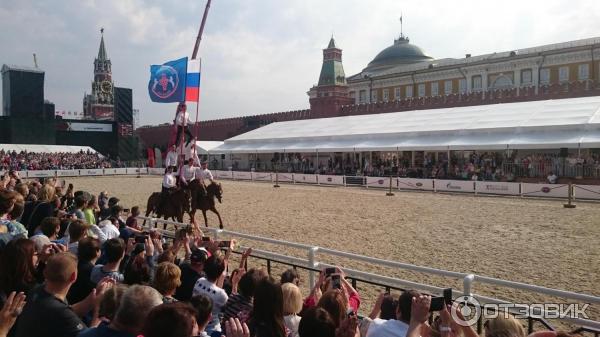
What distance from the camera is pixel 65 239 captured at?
5.86 metres

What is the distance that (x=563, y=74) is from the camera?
4394 cm

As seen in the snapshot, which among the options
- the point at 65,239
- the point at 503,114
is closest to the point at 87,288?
the point at 65,239

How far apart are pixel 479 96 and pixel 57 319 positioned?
1553 inches

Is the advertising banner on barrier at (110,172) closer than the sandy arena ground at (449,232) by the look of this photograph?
No

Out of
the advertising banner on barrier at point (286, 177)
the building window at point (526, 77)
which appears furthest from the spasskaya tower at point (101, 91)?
the building window at point (526, 77)

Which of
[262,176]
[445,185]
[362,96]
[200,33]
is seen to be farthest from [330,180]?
[362,96]

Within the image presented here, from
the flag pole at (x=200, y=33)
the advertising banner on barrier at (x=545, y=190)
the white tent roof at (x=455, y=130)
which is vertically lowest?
the advertising banner on barrier at (x=545, y=190)

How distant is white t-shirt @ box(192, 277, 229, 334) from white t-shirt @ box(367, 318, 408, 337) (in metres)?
1.37

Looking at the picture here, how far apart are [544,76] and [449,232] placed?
132 feet

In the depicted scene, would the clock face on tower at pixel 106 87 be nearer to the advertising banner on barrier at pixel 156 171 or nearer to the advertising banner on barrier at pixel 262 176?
the advertising banner on barrier at pixel 156 171

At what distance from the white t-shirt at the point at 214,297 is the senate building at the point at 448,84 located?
1407 inches

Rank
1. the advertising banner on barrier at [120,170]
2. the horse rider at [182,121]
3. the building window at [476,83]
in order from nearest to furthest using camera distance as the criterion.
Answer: the horse rider at [182,121] < the advertising banner on barrier at [120,170] < the building window at [476,83]

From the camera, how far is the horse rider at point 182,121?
45.2 ft

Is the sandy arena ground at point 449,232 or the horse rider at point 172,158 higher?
the horse rider at point 172,158
